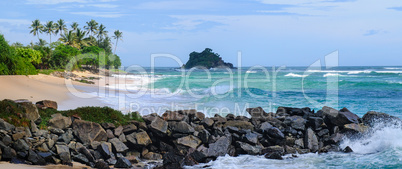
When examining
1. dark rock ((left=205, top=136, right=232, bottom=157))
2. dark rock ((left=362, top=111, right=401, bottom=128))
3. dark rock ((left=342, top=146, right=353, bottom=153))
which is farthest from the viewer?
dark rock ((left=362, top=111, right=401, bottom=128))

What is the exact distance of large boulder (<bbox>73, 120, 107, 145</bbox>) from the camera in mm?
10281

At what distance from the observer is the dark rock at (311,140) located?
1130 centimetres

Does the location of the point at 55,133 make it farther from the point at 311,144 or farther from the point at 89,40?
the point at 89,40

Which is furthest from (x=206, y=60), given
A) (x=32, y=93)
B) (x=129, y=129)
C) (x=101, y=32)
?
(x=129, y=129)

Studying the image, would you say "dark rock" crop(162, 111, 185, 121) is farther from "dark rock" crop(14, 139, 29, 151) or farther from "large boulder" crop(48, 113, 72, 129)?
"dark rock" crop(14, 139, 29, 151)

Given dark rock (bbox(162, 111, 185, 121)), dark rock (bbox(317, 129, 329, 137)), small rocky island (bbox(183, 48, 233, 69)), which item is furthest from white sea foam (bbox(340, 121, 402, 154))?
small rocky island (bbox(183, 48, 233, 69))

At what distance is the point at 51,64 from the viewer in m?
62.5

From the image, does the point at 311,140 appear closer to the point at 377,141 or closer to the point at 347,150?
the point at 347,150

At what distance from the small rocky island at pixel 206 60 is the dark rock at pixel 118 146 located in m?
151

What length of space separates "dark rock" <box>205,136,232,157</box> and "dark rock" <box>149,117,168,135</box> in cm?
151

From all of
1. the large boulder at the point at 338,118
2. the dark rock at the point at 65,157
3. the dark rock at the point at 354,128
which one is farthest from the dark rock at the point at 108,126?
the dark rock at the point at 354,128

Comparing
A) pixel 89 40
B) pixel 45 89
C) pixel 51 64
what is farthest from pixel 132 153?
pixel 89 40

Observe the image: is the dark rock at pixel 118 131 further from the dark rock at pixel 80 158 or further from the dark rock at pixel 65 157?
the dark rock at pixel 65 157

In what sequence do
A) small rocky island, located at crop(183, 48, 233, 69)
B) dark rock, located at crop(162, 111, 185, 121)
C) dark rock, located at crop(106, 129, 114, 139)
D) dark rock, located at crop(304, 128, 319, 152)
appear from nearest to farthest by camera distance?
1. dark rock, located at crop(106, 129, 114, 139)
2. dark rock, located at crop(304, 128, 319, 152)
3. dark rock, located at crop(162, 111, 185, 121)
4. small rocky island, located at crop(183, 48, 233, 69)
